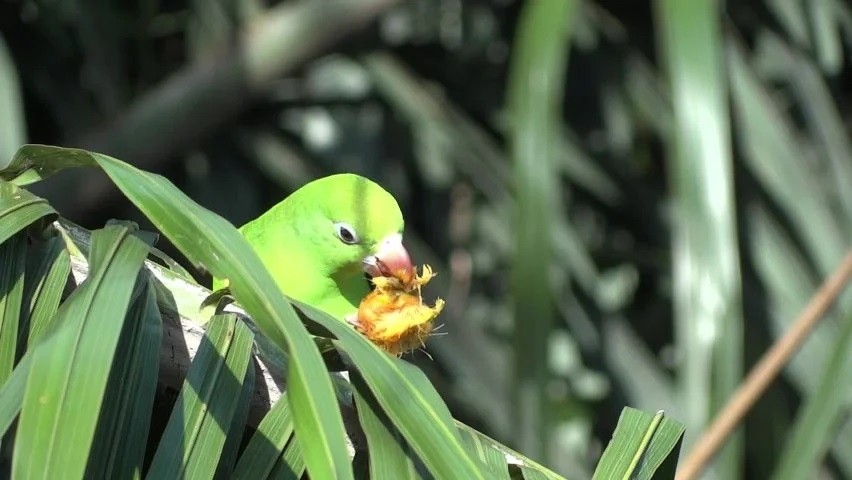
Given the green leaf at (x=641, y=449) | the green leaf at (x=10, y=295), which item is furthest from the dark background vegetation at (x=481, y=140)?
the green leaf at (x=10, y=295)

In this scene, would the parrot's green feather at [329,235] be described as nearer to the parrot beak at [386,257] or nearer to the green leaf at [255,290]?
the parrot beak at [386,257]

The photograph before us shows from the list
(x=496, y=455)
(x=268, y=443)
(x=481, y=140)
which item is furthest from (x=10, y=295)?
(x=481, y=140)

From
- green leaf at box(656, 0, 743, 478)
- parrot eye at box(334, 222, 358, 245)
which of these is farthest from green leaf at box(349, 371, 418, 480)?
parrot eye at box(334, 222, 358, 245)

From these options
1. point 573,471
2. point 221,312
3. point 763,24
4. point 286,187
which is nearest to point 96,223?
point 286,187

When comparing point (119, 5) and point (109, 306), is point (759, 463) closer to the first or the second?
point (119, 5)

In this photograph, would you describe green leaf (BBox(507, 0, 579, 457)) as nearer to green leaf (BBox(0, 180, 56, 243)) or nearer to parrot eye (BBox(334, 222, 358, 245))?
parrot eye (BBox(334, 222, 358, 245))

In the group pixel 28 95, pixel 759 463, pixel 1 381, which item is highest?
pixel 1 381
